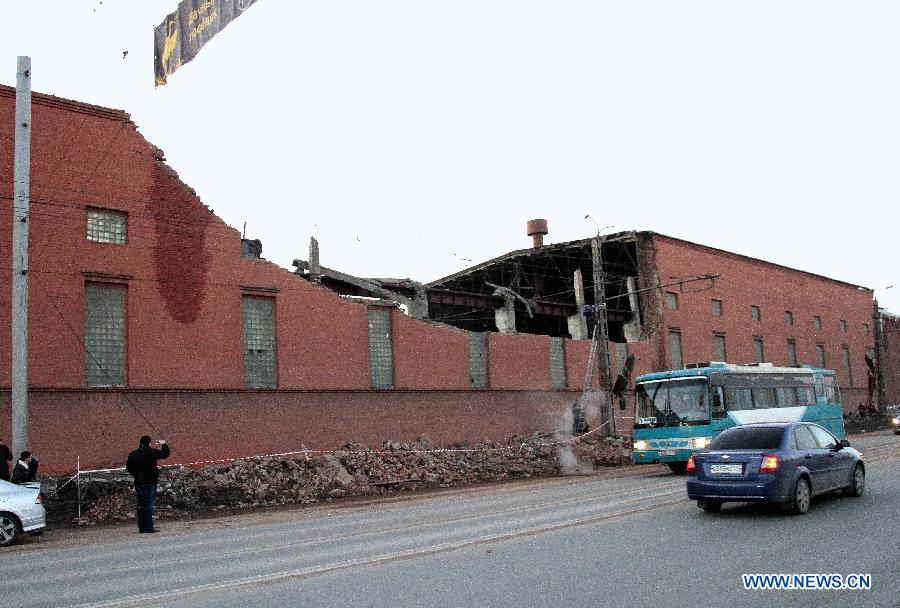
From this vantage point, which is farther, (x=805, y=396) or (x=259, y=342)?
(x=805, y=396)

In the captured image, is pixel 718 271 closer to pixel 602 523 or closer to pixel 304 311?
pixel 304 311

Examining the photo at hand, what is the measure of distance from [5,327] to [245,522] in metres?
9.34

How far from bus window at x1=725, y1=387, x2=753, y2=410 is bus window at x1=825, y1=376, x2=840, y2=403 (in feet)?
23.5

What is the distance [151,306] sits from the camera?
2453 cm

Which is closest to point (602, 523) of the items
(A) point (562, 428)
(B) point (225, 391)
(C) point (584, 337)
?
(B) point (225, 391)

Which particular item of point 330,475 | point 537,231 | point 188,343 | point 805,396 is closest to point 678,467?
point 805,396

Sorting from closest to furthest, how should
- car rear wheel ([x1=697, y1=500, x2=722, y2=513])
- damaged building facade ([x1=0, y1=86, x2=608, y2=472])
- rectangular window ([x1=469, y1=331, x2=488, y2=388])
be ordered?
car rear wheel ([x1=697, y1=500, x2=722, y2=513]) < damaged building facade ([x1=0, y1=86, x2=608, y2=472]) < rectangular window ([x1=469, y1=331, x2=488, y2=388])

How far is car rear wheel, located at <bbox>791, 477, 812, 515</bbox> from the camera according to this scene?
13.0 meters

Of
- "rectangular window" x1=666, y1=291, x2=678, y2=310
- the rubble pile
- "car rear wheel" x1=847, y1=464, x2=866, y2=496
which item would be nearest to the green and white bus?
the rubble pile

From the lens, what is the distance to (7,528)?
48.1ft

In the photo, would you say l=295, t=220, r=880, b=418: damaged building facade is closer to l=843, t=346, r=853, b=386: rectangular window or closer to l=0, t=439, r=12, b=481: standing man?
l=843, t=346, r=853, b=386: rectangular window

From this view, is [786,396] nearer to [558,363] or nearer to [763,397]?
[763,397]

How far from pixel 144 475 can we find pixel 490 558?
875cm

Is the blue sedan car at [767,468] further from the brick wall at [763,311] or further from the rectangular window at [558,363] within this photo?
the brick wall at [763,311]
